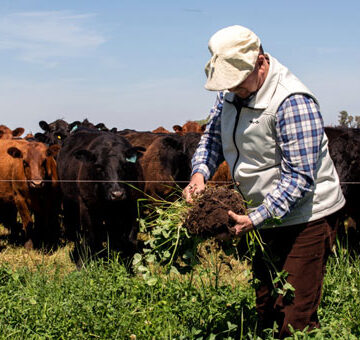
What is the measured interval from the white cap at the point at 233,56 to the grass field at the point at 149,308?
981 mm

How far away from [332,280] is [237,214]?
2.21 m

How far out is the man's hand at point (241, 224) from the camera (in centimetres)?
354

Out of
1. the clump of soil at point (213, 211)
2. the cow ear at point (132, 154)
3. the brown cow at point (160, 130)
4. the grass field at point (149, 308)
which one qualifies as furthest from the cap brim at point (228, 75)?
the brown cow at point (160, 130)

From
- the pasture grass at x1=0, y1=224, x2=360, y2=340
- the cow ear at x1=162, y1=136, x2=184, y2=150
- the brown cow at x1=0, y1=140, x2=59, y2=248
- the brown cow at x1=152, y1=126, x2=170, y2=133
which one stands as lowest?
the pasture grass at x1=0, y1=224, x2=360, y2=340

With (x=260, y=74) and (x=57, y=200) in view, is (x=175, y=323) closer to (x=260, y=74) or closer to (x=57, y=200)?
(x=260, y=74)

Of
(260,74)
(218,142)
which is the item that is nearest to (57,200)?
(218,142)

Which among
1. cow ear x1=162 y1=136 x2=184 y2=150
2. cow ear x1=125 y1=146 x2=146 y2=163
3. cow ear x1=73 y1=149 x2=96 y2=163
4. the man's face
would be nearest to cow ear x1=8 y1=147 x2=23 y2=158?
cow ear x1=73 y1=149 x2=96 y2=163

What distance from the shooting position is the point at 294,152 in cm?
354

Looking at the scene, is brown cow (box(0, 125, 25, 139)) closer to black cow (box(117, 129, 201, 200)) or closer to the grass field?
black cow (box(117, 129, 201, 200))

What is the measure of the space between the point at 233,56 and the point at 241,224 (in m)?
1.03

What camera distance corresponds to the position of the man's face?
144 inches

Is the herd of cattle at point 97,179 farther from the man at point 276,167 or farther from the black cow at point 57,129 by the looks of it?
the man at point 276,167

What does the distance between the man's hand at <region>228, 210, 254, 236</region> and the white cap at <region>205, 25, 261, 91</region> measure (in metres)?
0.79

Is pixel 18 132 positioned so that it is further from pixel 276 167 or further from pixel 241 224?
pixel 241 224
